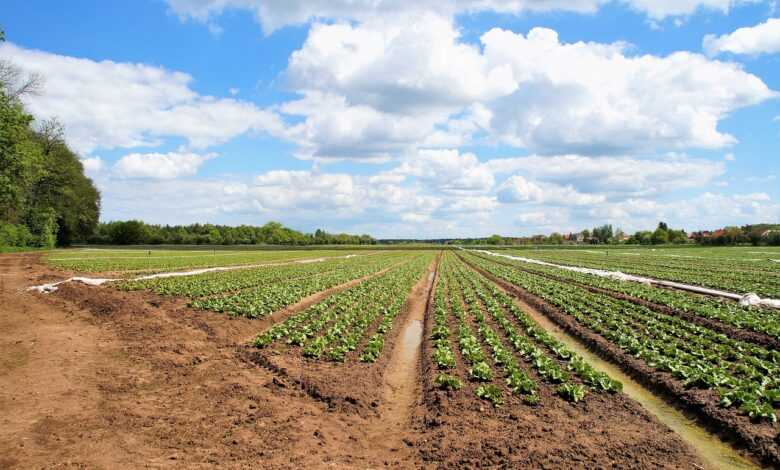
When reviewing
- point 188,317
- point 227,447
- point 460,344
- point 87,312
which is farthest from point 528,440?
point 87,312

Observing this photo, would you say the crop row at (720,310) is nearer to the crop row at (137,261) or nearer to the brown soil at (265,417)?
the brown soil at (265,417)

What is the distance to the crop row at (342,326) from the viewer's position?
13.1m

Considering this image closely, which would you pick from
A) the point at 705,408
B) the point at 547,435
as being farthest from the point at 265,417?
the point at 705,408

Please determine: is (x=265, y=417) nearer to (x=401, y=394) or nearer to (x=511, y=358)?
(x=401, y=394)

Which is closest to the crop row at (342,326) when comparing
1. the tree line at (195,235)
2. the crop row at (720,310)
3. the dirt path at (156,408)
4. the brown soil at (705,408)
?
the dirt path at (156,408)

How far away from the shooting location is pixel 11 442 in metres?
7.02

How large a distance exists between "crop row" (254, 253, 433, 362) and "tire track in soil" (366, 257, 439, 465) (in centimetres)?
68

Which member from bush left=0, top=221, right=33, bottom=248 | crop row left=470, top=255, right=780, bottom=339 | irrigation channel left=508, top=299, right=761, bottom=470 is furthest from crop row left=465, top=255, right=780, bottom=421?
bush left=0, top=221, right=33, bottom=248

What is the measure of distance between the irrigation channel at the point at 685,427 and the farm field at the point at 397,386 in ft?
0.15

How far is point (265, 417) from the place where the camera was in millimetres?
8477

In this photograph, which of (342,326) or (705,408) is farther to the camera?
(342,326)

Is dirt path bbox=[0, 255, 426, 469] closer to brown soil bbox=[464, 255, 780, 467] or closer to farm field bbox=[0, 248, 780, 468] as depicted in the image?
farm field bbox=[0, 248, 780, 468]

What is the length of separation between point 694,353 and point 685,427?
15.4 ft

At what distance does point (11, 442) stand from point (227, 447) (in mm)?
3203
